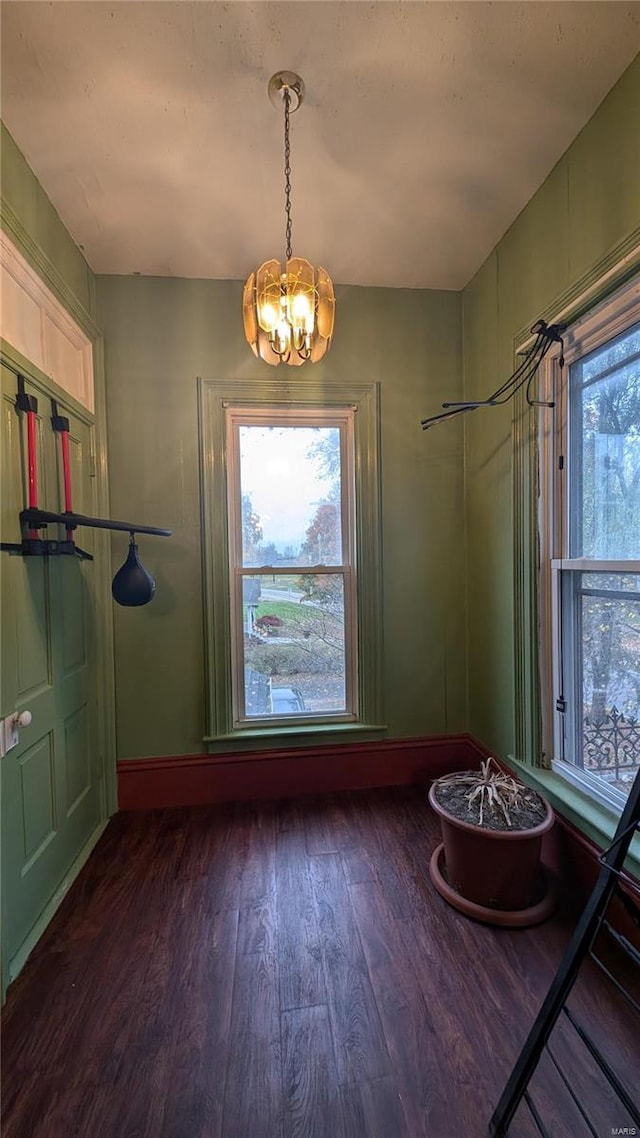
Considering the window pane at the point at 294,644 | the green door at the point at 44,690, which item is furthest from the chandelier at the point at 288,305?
the window pane at the point at 294,644

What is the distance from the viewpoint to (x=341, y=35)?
1318 millimetres

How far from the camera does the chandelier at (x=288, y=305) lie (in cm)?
135

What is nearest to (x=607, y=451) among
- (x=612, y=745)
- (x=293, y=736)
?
(x=612, y=745)

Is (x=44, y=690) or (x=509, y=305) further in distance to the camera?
(x=509, y=305)

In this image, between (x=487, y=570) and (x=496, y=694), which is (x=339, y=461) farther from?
(x=496, y=694)

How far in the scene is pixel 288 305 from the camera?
4.41ft

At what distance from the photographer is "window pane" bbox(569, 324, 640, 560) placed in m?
1.56

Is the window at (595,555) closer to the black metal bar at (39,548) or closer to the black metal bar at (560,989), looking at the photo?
the black metal bar at (560,989)

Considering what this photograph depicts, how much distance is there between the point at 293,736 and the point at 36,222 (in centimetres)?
257

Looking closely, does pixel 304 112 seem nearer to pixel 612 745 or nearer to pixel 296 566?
pixel 296 566

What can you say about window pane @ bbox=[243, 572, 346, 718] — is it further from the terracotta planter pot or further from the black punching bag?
the terracotta planter pot

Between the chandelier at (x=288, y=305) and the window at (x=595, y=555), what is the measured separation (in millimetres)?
1045

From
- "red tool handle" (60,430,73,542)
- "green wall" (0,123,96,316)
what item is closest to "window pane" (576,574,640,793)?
"red tool handle" (60,430,73,542)

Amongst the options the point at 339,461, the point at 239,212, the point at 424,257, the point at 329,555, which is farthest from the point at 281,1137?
the point at 424,257
